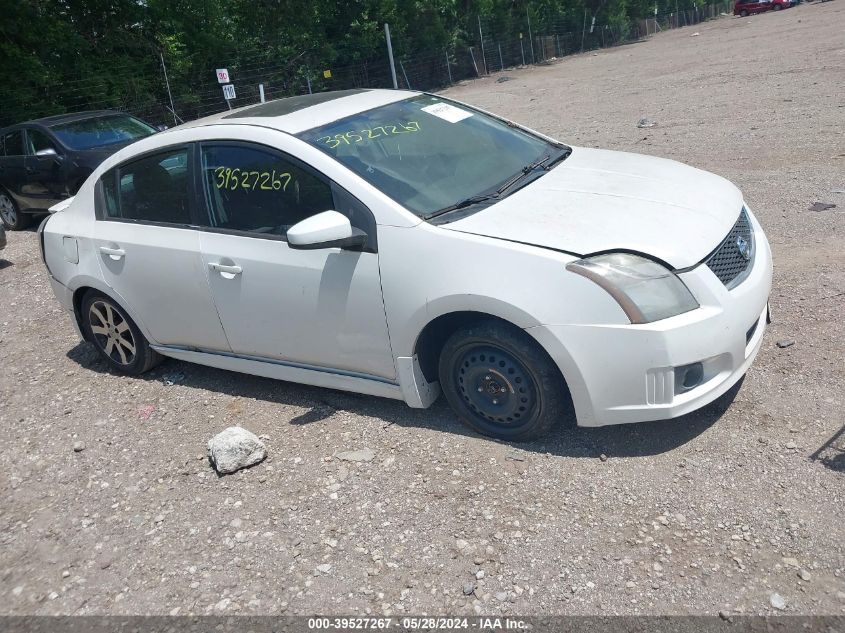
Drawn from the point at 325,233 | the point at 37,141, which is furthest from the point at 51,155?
the point at 325,233

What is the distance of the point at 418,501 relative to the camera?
3676 mm

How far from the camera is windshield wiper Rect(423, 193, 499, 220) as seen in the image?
395cm

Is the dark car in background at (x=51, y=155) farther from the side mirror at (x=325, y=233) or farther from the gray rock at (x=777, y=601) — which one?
the gray rock at (x=777, y=601)

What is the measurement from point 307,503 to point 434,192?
1.71 meters

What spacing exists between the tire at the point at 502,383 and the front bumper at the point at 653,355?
123mm

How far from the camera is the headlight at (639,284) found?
3.38m

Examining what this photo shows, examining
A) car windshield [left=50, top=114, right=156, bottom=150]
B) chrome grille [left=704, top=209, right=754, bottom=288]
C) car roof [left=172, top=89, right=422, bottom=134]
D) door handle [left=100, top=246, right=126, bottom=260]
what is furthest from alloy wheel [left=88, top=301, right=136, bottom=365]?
car windshield [left=50, top=114, right=156, bottom=150]

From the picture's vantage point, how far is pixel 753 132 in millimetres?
10727

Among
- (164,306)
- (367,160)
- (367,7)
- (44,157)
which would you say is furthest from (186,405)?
(367,7)

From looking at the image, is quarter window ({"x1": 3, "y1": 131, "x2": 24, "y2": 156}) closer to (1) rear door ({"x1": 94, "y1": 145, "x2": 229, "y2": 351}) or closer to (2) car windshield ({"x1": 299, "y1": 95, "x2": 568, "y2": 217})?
(1) rear door ({"x1": 94, "y1": 145, "x2": 229, "y2": 351})

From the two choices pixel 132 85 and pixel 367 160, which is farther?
pixel 132 85

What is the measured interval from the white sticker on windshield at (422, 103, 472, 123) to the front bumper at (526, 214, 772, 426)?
1.88 metres

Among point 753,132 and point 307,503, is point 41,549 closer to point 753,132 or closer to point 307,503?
point 307,503

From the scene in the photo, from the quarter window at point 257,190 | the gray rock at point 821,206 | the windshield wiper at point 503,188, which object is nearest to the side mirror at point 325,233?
the quarter window at point 257,190
